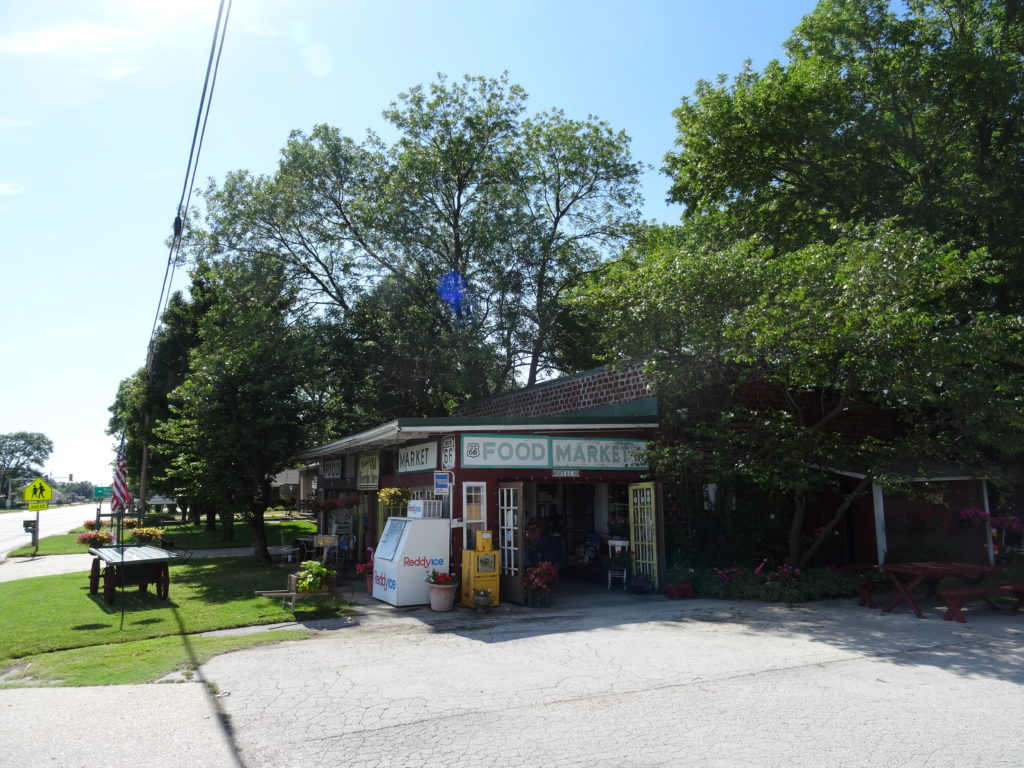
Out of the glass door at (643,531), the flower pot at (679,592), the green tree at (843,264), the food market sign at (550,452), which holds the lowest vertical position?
the flower pot at (679,592)

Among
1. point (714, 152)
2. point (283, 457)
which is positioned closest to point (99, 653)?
point (283, 457)

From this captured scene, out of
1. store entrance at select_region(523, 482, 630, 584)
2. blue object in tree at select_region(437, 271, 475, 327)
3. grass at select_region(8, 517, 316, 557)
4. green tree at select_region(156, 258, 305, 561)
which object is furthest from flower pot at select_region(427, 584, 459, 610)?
grass at select_region(8, 517, 316, 557)

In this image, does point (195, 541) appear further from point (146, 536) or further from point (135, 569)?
point (135, 569)

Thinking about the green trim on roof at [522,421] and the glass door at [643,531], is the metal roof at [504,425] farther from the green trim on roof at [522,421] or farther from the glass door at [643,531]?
the glass door at [643,531]

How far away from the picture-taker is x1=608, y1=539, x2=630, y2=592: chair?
14355 millimetres

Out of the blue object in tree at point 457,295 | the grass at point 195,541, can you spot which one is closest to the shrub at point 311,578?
the blue object in tree at point 457,295

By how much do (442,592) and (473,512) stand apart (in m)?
1.49

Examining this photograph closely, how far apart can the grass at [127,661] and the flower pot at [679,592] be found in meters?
6.32

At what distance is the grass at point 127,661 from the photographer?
7.68 m

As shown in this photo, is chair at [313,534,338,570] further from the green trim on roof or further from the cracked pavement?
the cracked pavement

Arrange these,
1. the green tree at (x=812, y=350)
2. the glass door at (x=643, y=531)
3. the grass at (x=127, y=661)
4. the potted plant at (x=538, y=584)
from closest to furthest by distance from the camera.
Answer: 1. the grass at (x=127, y=661)
2. the green tree at (x=812, y=350)
3. the potted plant at (x=538, y=584)
4. the glass door at (x=643, y=531)

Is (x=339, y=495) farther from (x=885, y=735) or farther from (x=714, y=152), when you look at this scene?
(x=885, y=735)

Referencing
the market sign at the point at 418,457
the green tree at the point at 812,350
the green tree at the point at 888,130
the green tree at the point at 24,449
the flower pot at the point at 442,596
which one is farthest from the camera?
the green tree at the point at 24,449

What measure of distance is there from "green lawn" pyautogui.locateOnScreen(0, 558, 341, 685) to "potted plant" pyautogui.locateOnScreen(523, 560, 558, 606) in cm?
326
